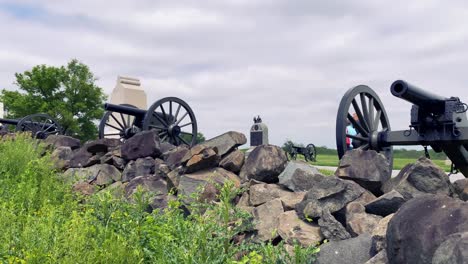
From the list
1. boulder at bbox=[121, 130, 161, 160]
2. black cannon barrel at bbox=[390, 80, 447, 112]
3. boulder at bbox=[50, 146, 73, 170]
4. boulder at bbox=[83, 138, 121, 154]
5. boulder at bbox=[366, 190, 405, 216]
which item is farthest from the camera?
boulder at bbox=[83, 138, 121, 154]

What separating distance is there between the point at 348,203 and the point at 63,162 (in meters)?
7.27

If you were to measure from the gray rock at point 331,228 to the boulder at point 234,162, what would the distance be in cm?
277

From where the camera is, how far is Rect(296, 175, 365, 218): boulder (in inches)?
205

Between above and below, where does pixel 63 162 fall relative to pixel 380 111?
below

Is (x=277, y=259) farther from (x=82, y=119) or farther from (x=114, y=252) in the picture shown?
(x=82, y=119)

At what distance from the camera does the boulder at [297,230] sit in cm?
483

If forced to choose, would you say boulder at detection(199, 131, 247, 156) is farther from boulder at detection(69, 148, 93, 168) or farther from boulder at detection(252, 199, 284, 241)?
boulder at detection(69, 148, 93, 168)

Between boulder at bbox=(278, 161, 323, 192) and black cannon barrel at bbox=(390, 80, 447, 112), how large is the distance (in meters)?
1.68

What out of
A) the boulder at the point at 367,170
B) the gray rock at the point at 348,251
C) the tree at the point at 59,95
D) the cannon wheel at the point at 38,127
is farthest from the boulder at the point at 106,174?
the tree at the point at 59,95

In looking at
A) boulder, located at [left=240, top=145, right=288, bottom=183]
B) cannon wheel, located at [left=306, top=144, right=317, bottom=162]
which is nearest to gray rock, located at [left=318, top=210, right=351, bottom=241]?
boulder, located at [left=240, top=145, right=288, bottom=183]

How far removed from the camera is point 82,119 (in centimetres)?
3203

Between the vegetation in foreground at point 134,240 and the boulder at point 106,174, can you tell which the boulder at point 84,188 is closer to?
the boulder at point 106,174

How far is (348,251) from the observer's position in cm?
445

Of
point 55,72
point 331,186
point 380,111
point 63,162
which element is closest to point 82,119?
point 55,72
